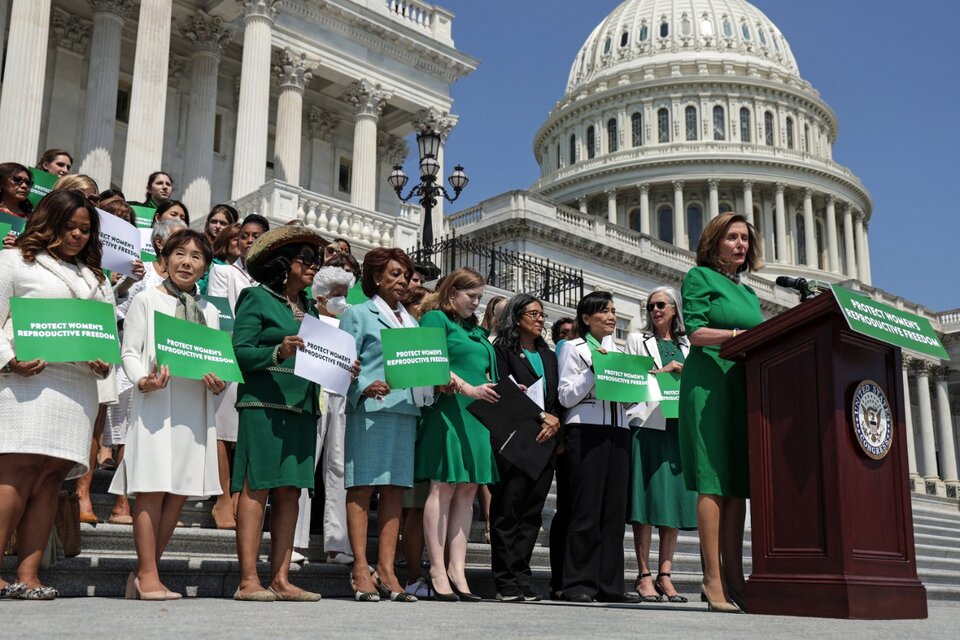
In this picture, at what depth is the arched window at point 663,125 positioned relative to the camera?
280 ft

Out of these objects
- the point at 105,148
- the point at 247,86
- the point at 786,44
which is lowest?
the point at 105,148

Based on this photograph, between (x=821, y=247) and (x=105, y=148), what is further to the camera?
(x=821, y=247)

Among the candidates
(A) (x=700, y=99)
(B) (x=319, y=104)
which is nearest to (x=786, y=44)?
(A) (x=700, y=99)

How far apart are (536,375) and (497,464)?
2.56ft

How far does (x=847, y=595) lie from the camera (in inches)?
204

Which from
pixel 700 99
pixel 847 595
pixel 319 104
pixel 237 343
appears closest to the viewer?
pixel 847 595

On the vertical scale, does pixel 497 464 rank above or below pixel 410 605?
above

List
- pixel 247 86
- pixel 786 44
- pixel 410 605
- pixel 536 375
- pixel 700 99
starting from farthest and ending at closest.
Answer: pixel 786 44
pixel 700 99
pixel 247 86
pixel 536 375
pixel 410 605

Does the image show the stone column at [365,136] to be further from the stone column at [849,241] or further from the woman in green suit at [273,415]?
the stone column at [849,241]

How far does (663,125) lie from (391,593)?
83115mm

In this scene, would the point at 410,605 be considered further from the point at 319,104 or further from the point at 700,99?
the point at 700,99

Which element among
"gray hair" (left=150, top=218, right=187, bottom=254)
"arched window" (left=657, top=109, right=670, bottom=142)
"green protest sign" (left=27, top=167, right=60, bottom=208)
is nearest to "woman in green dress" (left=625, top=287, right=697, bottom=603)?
"gray hair" (left=150, top=218, right=187, bottom=254)

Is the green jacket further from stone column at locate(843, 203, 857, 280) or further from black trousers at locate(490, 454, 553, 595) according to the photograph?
stone column at locate(843, 203, 857, 280)

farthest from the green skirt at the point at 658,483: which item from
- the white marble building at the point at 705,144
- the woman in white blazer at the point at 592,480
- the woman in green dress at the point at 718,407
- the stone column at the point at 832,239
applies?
the stone column at the point at 832,239
